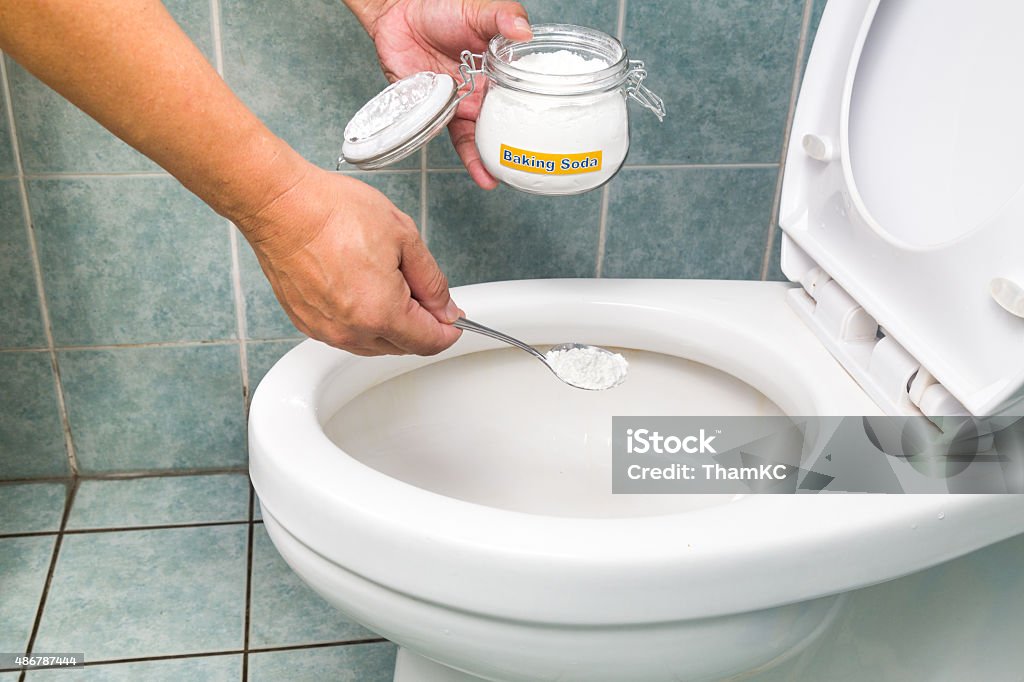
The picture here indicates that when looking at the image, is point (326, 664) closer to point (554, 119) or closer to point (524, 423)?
point (524, 423)

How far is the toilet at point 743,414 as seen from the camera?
551mm

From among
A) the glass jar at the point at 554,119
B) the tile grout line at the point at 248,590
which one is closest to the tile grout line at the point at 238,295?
the tile grout line at the point at 248,590

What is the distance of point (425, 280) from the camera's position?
662 millimetres

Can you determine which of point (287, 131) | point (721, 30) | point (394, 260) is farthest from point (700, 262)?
point (394, 260)

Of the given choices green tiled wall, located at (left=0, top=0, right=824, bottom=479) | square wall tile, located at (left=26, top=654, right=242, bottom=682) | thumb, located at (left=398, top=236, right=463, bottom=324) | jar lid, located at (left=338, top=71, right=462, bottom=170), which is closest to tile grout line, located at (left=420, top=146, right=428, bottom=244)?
green tiled wall, located at (left=0, top=0, right=824, bottom=479)

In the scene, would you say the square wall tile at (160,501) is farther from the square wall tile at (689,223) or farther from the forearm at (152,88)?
the forearm at (152,88)

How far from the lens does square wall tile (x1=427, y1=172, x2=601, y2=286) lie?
1.06 m

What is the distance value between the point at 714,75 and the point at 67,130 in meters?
0.65

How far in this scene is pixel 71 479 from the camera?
118cm

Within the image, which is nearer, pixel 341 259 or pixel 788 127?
pixel 341 259

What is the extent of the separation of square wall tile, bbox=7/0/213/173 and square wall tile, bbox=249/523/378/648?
441mm

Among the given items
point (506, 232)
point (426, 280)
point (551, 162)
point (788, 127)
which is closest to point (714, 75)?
point (788, 127)

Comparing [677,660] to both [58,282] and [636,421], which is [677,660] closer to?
[636,421]

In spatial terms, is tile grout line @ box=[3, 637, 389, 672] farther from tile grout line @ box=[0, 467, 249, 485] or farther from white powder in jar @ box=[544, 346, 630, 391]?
white powder in jar @ box=[544, 346, 630, 391]
